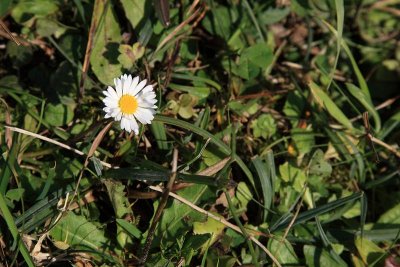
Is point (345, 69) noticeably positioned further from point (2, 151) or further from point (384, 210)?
point (2, 151)

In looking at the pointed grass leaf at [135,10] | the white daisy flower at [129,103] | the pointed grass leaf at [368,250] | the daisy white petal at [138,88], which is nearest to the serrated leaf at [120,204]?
the white daisy flower at [129,103]

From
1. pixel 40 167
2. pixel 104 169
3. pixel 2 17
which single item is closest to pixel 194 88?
pixel 104 169

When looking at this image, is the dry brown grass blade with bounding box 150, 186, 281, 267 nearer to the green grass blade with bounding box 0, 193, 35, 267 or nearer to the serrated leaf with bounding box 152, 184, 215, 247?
the serrated leaf with bounding box 152, 184, 215, 247

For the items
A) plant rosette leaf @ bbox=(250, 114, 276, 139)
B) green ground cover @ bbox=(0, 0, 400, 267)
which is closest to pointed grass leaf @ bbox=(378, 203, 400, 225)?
green ground cover @ bbox=(0, 0, 400, 267)

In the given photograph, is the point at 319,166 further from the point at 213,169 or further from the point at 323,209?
the point at 213,169

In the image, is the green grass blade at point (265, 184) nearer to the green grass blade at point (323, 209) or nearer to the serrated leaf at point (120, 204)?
the green grass blade at point (323, 209)
